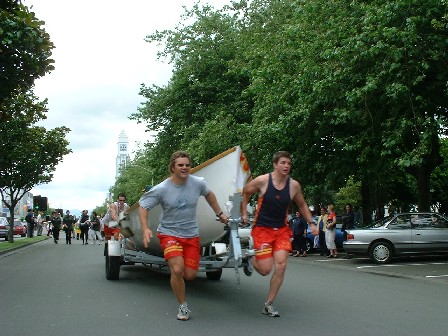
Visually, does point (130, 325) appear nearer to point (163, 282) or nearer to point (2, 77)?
point (163, 282)

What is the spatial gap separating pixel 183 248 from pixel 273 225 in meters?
1.06

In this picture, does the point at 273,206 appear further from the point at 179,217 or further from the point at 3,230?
the point at 3,230

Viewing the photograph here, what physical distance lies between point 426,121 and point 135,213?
8.10 m

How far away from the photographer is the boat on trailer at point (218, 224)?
25.0 feet

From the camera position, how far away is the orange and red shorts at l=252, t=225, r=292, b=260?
7051 millimetres

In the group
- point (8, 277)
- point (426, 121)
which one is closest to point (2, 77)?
point (8, 277)

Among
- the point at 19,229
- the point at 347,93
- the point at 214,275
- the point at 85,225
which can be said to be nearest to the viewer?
the point at 214,275

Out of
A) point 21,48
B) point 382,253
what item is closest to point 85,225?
point 382,253

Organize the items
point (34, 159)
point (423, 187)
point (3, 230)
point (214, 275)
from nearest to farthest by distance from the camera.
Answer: point (214, 275) → point (423, 187) → point (34, 159) → point (3, 230)

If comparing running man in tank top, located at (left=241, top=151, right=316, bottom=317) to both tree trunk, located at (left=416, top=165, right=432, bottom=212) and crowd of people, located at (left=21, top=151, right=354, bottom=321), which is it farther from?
tree trunk, located at (left=416, top=165, right=432, bottom=212)

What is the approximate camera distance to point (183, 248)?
23.0ft

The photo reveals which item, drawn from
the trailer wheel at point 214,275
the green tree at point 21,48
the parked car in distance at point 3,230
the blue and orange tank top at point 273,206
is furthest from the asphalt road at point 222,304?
the parked car in distance at point 3,230

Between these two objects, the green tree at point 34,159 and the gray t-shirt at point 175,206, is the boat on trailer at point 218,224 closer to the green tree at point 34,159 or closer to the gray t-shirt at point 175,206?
the gray t-shirt at point 175,206

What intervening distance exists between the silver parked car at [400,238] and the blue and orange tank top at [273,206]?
9.92 meters
